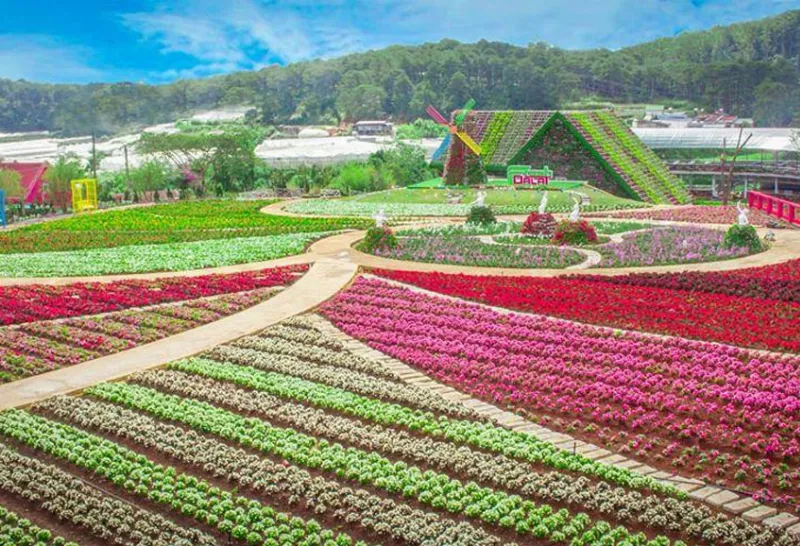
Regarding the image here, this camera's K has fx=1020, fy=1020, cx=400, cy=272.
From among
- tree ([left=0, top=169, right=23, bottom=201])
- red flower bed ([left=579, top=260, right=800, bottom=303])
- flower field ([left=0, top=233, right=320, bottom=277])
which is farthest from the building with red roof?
red flower bed ([left=579, top=260, right=800, bottom=303])

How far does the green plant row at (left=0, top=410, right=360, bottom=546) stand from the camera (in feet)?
36.3

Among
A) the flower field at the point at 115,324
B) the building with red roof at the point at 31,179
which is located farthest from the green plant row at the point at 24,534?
the building with red roof at the point at 31,179

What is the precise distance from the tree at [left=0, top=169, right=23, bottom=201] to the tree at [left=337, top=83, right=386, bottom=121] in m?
63.6

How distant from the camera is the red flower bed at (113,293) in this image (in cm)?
2144

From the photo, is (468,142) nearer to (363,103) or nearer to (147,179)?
(147,179)

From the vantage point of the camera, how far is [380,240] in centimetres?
2973

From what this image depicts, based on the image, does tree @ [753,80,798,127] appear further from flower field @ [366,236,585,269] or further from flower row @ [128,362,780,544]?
flower row @ [128,362,780,544]

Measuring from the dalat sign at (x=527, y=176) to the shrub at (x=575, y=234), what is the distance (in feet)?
65.9

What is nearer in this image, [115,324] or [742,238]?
[115,324]

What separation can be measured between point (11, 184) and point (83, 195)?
18.1 ft

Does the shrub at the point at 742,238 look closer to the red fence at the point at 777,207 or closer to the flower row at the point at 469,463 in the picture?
the red fence at the point at 777,207

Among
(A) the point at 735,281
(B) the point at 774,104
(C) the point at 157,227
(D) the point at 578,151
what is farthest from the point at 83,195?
(B) the point at 774,104

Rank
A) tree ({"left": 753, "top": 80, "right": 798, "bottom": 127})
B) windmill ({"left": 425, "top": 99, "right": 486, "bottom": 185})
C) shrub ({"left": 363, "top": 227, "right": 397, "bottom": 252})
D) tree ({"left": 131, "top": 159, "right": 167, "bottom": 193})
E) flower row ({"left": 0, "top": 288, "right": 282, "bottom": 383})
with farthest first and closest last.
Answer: tree ({"left": 753, "top": 80, "right": 798, "bottom": 127})
tree ({"left": 131, "top": 159, "right": 167, "bottom": 193})
windmill ({"left": 425, "top": 99, "right": 486, "bottom": 185})
shrub ({"left": 363, "top": 227, "right": 397, "bottom": 252})
flower row ({"left": 0, "top": 288, "right": 282, "bottom": 383})

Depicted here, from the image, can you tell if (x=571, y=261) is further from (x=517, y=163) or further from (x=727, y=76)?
(x=727, y=76)
